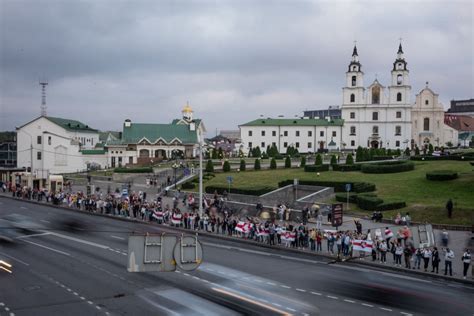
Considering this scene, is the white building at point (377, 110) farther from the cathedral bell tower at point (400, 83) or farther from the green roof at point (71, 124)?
the green roof at point (71, 124)

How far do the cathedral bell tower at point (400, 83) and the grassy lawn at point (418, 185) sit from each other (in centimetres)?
5228

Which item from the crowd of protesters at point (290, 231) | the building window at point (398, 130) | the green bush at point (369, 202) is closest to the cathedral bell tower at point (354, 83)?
the building window at point (398, 130)

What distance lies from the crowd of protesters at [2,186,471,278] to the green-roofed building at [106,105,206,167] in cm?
4352

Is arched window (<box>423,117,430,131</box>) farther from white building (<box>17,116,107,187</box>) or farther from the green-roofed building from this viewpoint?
white building (<box>17,116,107,187</box>)

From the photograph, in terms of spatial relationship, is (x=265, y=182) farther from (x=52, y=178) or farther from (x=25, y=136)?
(x=25, y=136)

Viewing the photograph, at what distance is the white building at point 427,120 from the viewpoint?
115m

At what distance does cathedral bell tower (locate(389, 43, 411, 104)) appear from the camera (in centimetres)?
11203

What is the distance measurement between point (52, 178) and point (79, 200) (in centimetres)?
1241

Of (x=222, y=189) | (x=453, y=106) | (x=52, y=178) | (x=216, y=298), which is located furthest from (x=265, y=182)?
(x=453, y=106)

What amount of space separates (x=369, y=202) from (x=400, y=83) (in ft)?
261

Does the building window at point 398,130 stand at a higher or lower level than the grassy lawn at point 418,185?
higher

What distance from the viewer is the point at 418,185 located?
47531 mm

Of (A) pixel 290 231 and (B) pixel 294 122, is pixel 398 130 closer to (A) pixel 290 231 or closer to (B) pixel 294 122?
(B) pixel 294 122

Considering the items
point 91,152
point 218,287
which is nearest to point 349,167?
point 218,287
